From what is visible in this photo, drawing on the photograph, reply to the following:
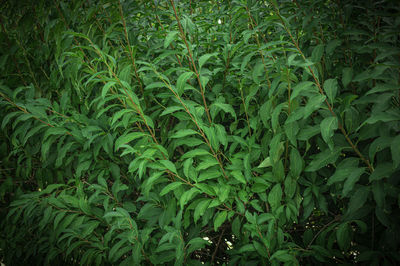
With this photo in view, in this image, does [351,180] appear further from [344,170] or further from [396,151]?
[396,151]

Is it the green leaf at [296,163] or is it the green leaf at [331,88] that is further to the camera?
the green leaf at [296,163]

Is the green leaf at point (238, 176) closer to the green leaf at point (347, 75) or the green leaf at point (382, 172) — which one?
the green leaf at point (382, 172)

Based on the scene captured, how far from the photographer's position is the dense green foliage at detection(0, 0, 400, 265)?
3.68 feet

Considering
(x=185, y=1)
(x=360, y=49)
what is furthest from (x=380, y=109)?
(x=185, y=1)

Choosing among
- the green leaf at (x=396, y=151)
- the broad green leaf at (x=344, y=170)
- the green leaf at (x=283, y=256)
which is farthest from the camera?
the green leaf at (x=283, y=256)

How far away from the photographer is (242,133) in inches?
58.5

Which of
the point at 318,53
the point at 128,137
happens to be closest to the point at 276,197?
the point at 318,53

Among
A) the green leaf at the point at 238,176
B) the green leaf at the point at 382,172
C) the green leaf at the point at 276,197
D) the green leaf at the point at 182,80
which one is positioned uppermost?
the green leaf at the point at 182,80

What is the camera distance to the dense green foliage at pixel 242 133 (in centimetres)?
112

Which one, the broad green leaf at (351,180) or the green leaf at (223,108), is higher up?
the green leaf at (223,108)

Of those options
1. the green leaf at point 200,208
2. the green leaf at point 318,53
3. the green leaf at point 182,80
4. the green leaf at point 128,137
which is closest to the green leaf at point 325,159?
the green leaf at point 318,53

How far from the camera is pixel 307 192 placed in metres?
1.33

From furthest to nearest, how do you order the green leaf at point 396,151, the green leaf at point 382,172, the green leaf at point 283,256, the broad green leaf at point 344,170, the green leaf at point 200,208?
the green leaf at point 200,208, the green leaf at point 283,256, the broad green leaf at point 344,170, the green leaf at point 382,172, the green leaf at point 396,151

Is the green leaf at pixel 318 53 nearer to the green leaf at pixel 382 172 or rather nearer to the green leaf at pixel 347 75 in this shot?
the green leaf at pixel 347 75
